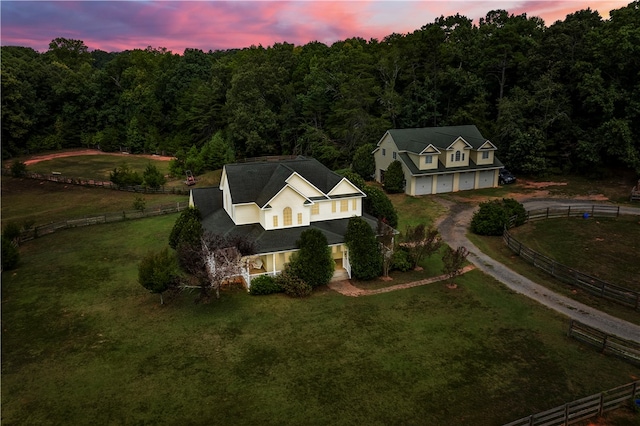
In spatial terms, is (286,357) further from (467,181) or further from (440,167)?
(467,181)

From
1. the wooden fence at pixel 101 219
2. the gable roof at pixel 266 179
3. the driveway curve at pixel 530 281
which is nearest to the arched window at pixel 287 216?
the gable roof at pixel 266 179

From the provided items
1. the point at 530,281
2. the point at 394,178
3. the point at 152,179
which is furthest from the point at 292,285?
the point at 152,179

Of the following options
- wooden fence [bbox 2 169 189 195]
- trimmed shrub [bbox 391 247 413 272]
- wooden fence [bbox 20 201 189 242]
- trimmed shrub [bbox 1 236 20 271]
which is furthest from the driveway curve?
trimmed shrub [bbox 1 236 20 271]

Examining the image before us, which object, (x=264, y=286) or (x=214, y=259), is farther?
(x=264, y=286)

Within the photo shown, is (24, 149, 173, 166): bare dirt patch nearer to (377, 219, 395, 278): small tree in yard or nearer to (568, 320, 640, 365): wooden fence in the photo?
(377, 219, 395, 278): small tree in yard

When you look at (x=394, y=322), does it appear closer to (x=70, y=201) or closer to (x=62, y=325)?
(x=62, y=325)

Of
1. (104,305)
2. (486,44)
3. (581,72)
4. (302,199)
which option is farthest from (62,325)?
(486,44)
